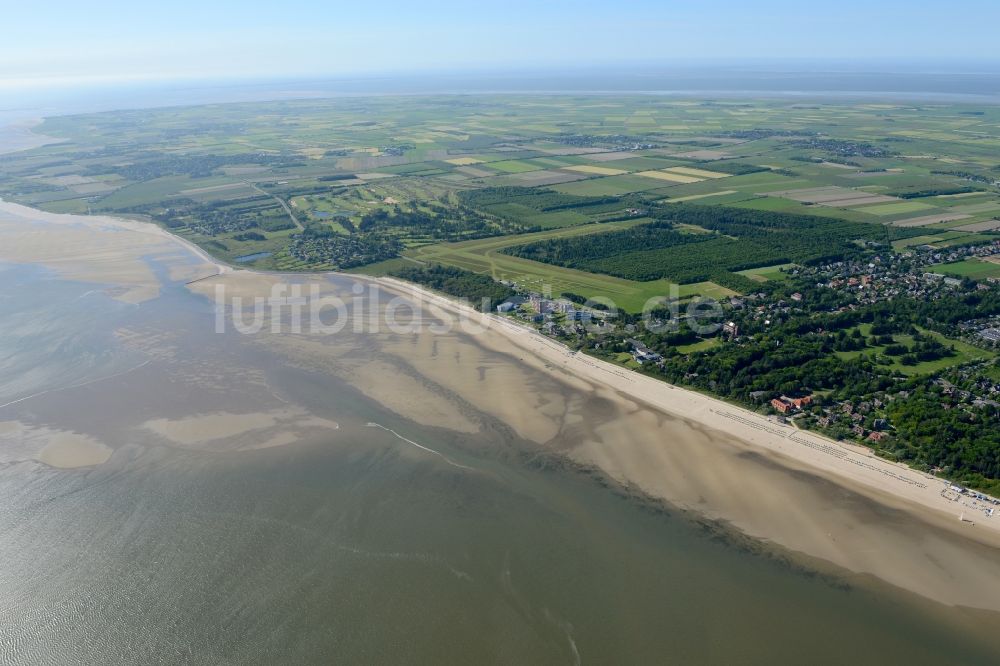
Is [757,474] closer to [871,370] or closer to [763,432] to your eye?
[763,432]

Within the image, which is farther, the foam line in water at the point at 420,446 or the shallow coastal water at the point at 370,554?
the foam line in water at the point at 420,446

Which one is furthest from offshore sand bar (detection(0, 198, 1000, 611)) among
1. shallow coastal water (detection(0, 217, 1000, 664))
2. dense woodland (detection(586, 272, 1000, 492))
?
dense woodland (detection(586, 272, 1000, 492))

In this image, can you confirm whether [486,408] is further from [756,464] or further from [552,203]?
[552,203]

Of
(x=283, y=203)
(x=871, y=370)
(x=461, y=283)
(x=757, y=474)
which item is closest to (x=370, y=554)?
(x=757, y=474)

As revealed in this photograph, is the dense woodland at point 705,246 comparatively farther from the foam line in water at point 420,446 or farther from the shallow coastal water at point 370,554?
the foam line in water at point 420,446

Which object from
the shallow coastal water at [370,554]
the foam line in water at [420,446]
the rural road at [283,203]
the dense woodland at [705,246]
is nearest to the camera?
the shallow coastal water at [370,554]

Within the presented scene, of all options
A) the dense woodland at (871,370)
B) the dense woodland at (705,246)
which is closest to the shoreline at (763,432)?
the dense woodland at (871,370)
